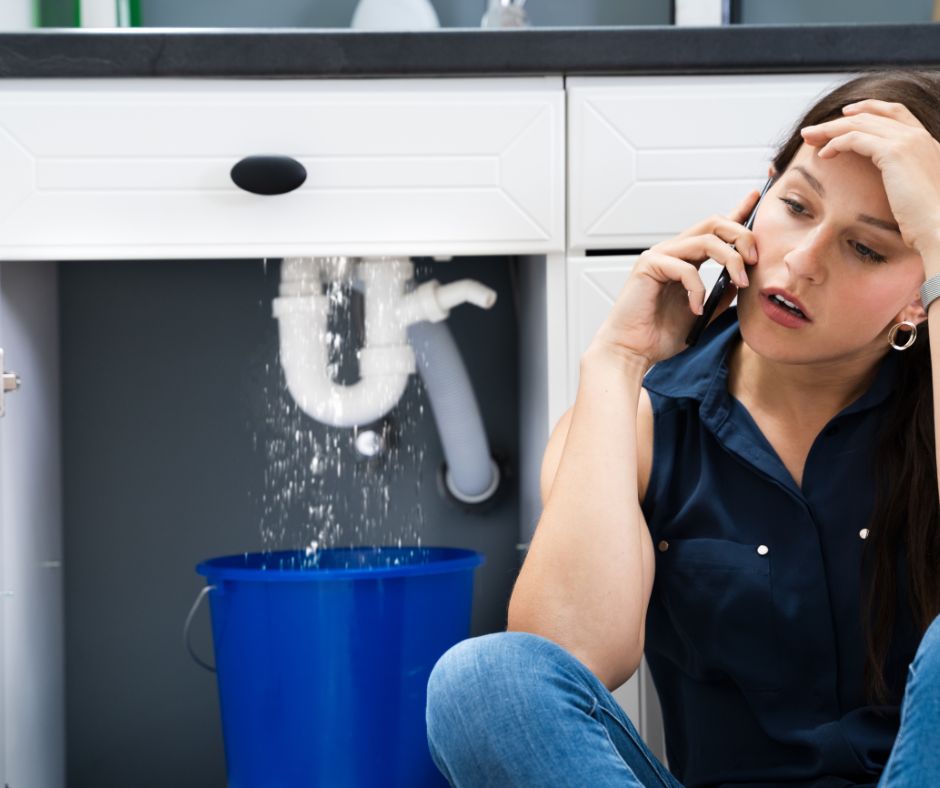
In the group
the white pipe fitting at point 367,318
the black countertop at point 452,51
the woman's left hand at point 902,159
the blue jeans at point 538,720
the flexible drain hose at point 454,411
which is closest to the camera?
the blue jeans at point 538,720

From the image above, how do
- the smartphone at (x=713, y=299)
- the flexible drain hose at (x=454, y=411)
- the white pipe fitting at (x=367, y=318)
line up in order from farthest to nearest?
the flexible drain hose at (x=454, y=411), the white pipe fitting at (x=367, y=318), the smartphone at (x=713, y=299)

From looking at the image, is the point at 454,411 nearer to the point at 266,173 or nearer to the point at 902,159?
the point at 266,173

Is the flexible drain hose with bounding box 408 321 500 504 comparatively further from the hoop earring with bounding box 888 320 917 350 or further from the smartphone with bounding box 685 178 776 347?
the hoop earring with bounding box 888 320 917 350

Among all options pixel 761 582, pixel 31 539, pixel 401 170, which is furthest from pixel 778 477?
pixel 31 539

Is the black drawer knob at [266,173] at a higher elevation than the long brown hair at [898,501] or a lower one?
higher

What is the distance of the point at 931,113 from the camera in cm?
104

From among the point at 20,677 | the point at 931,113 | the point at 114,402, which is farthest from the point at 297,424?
the point at 931,113

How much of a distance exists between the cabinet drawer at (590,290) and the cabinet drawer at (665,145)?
19 millimetres

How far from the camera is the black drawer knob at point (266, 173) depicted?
50.3 inches

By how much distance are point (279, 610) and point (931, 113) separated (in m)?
0.85

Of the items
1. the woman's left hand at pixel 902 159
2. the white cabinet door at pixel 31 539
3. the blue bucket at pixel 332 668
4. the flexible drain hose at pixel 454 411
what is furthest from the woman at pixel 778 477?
the white cabinet door at pixel 31 539

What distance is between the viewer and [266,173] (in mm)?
1278

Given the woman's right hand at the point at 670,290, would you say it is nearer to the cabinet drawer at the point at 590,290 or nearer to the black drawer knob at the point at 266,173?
the cabinet drawer at the point at 590,290

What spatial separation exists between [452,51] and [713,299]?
1.34ft
